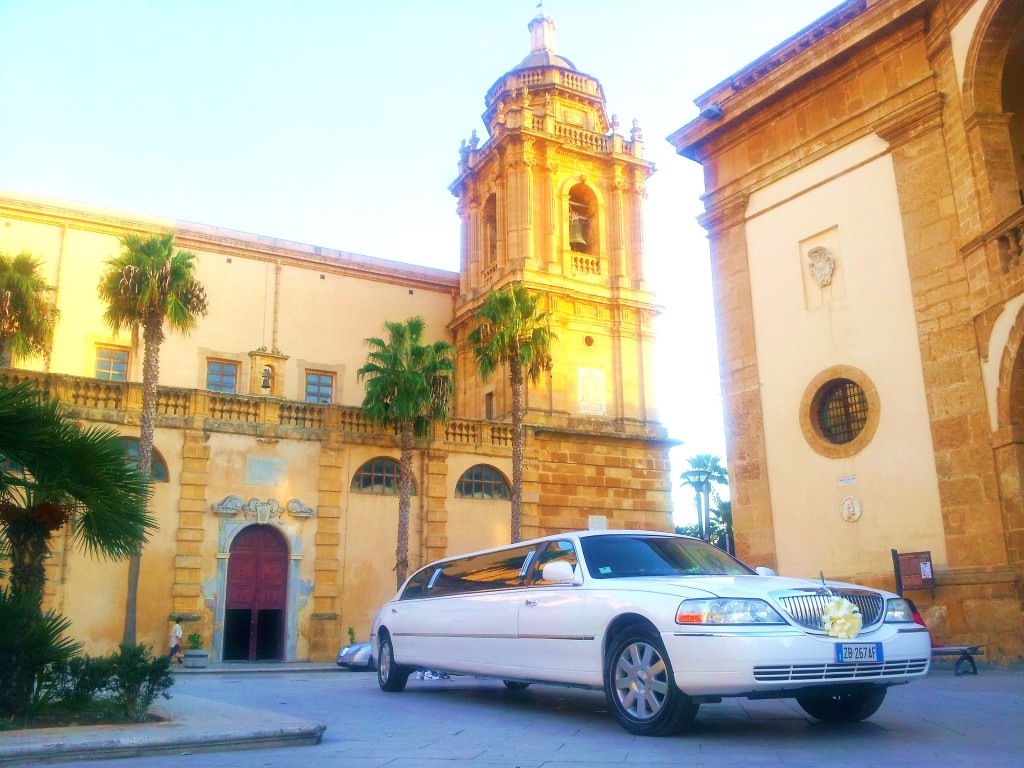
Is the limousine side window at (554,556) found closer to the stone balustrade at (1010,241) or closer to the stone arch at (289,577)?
the stone balustrade at (1010,241)

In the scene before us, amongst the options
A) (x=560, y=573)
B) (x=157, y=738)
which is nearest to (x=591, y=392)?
(x=560, y=573)

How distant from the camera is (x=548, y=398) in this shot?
32656mm

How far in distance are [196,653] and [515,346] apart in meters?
12.4

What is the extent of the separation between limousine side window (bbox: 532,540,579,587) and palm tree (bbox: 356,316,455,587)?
59.2ft

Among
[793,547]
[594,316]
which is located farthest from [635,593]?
[594,316]

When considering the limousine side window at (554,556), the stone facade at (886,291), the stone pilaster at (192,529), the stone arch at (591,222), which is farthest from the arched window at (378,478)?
the limousine side window at (554,556)

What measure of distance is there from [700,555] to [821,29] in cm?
1244

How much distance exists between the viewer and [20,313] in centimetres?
2384

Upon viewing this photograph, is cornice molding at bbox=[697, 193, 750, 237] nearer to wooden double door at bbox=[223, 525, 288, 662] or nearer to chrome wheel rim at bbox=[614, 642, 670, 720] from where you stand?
chrome wheel rim at bbox=[614, 642, 670, 720]

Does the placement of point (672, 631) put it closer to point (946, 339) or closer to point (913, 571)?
point (913, 571)

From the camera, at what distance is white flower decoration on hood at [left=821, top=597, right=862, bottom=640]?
655cm

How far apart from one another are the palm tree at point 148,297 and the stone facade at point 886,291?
42.8ft

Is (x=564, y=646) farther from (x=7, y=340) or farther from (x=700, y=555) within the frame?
(x=7, y=340)

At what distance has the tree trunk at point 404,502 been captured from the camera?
86.1 feet
